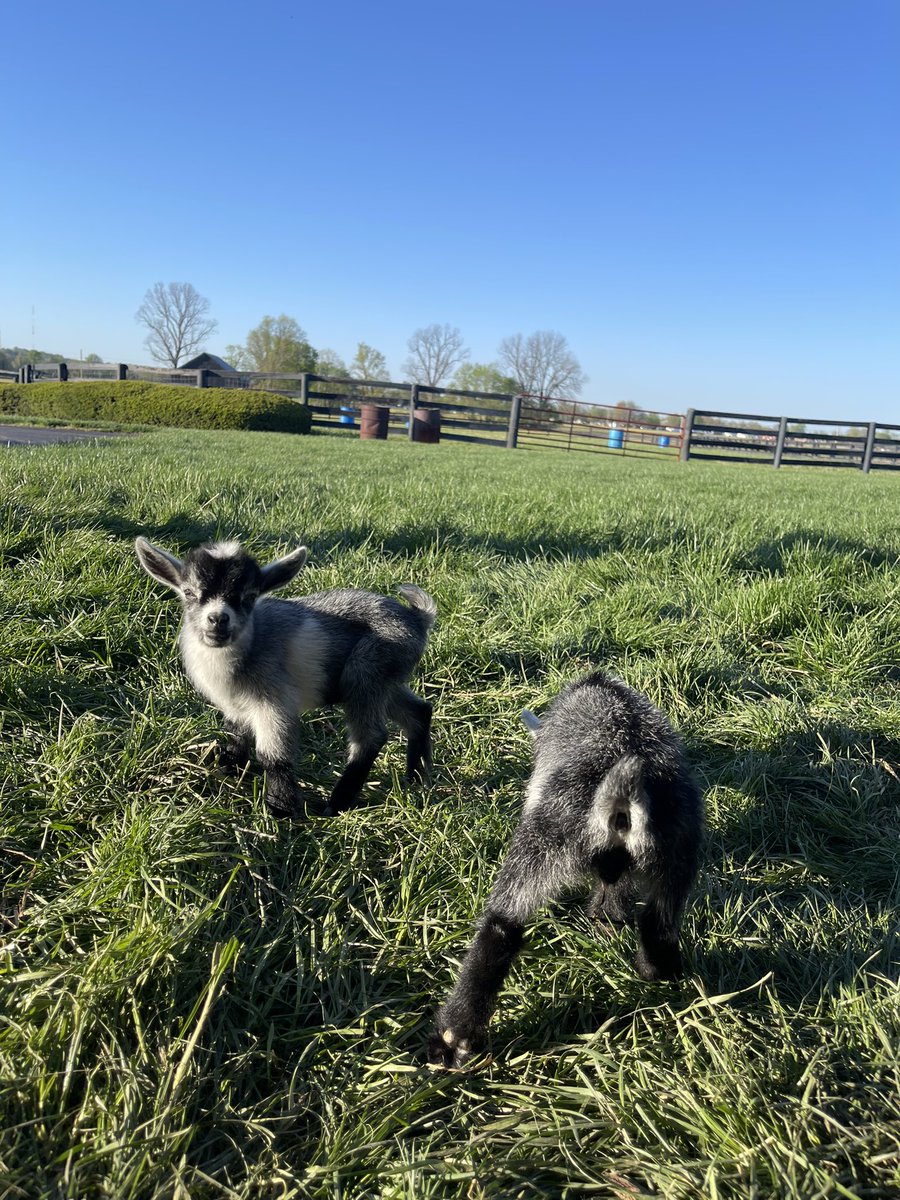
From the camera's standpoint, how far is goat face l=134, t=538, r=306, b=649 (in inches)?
119

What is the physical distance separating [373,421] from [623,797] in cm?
2648

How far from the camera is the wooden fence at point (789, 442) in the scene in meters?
28.8

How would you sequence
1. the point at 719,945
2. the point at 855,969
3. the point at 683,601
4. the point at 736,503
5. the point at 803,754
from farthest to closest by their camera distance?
the point at 736,503 < the point at 683,601 < the point at 803,754 < the point at 719,945 < the point at 855,969

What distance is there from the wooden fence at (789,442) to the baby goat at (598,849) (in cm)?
2941

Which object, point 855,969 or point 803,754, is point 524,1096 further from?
point 803,754

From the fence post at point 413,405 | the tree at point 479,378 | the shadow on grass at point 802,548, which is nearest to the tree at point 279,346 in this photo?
the tree at point 479,378

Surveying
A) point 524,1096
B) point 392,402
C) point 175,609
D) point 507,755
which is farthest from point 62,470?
point 392,402

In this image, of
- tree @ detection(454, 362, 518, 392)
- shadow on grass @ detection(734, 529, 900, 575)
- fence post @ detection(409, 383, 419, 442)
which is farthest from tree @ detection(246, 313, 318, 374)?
shadow on grass @ detection(734, 529, 900, 575)

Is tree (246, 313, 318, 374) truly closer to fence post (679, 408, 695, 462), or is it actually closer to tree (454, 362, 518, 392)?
tree (454, 362, 518, 392)

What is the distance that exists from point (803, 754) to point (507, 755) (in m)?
→ 1.46

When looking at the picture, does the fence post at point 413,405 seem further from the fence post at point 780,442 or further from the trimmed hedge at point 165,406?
the fence post at point 780,442

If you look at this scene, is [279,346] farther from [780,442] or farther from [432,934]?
[432,934]

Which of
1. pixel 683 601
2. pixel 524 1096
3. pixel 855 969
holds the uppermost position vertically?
pixel 683 601

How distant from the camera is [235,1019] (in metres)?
2.05
